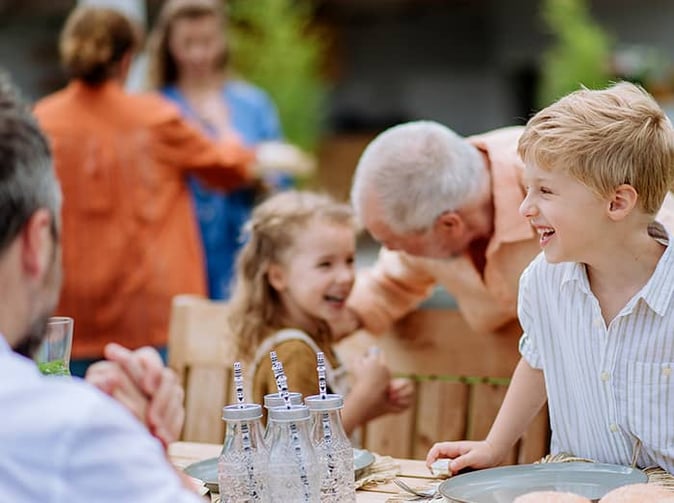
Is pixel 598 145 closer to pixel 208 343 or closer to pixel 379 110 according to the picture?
pixel 208 343

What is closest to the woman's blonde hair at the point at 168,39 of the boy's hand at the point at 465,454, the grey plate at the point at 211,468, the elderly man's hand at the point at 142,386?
the grey plate at the point at 211,468

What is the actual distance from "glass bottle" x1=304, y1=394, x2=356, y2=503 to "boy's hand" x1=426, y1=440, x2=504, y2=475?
0.31 meters

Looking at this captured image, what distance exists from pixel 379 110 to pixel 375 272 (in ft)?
33.9

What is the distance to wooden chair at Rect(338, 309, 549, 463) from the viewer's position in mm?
2602

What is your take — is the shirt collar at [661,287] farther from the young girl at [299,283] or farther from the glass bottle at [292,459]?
the young girl at [299,283]

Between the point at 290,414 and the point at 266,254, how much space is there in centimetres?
104

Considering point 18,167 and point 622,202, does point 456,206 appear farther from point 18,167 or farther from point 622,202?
point 18,167

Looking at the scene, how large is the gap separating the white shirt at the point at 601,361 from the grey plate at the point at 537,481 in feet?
0.43

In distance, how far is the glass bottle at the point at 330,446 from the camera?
1.64 metres

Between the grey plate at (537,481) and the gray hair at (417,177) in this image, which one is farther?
the gray hair at (417,177)

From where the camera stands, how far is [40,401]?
1.09 metres

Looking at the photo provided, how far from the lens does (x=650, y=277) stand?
6.00 ft

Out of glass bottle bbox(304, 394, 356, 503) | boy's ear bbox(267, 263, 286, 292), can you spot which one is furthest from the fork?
boy's ear bbox(267, 263, 286, 292)

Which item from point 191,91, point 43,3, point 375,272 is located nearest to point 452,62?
point 43,3
